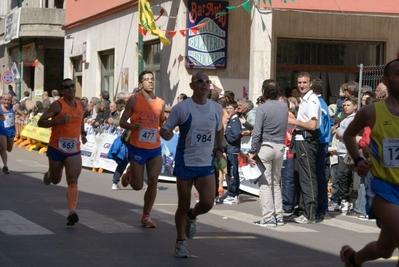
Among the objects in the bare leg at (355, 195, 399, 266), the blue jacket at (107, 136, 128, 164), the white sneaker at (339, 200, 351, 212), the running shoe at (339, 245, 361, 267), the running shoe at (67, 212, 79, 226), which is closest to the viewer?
the bare leg at (355, 195, 399, 266)

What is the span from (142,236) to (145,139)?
5.03 ft

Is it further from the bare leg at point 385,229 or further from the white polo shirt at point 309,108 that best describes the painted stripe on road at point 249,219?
the bare leg at point 385,229

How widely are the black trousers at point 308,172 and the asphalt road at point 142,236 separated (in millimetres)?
304

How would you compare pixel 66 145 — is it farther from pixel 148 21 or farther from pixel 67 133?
pixel 148 21

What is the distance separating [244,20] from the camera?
24.4 meters

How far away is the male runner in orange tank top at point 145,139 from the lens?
11.3 metres

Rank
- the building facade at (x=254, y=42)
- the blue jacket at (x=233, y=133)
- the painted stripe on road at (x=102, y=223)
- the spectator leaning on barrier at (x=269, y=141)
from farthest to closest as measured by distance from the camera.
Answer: the building facade at (x=254, y=42) → the blue jacket at (x=233, y=133) → the spectator leaning on barrier at (x=269, y=141) → the painted stripe on road at (x=102, y=223)

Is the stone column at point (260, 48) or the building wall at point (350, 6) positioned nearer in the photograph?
the stone column at point (260, 48)

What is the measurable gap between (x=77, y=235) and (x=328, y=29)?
16401 millimetres

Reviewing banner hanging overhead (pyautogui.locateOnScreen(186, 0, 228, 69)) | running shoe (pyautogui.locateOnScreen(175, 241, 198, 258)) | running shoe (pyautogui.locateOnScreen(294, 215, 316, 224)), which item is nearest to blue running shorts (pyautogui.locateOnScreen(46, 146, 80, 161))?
running shoe (pyautogui.locateOnScreen(175, 241, 198, 258))

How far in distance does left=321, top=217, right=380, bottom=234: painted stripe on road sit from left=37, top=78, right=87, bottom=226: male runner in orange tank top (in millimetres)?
3673

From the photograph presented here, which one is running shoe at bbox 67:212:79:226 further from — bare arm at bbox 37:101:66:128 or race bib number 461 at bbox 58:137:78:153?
bare arm at bbox 37:101:66:128

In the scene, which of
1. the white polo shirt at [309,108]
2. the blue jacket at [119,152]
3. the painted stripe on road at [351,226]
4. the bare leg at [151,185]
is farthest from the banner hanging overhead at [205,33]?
the bare leg at [151,185]

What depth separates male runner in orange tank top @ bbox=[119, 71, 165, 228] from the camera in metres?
11.3
